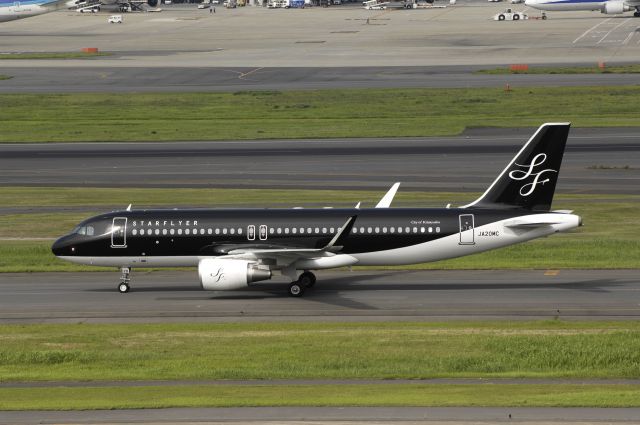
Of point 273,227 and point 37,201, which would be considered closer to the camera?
point 273,227

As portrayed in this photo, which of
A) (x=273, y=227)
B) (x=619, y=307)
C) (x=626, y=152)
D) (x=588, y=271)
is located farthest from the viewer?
(x=626, y=152)

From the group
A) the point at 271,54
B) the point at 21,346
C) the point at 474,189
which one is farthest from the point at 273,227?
the point at 271,54

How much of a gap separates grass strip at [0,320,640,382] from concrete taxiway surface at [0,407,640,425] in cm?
486

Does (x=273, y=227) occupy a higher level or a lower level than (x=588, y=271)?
higher

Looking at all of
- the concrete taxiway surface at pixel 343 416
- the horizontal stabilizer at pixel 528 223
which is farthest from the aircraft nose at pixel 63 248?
the concrete taxiway surface at pixel 343 416

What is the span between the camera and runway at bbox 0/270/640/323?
4603 centimetres

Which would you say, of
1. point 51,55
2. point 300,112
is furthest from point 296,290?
point 51,55

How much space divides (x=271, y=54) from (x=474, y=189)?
94.7m

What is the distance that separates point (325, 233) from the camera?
1970 inches

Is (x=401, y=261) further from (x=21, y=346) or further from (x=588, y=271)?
(x=21, y=346)

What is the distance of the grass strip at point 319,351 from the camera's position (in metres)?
36.0

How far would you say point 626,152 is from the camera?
88938 mm

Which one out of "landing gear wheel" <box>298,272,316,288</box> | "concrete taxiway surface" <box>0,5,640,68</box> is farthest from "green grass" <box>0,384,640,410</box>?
"concrete taxiway surface" <box>0,5,640,68</box>

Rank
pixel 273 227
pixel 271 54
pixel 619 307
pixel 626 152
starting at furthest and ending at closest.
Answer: pixel 271 54 < pixel 626 152 < pixel 273 227 < pixel 619 307
